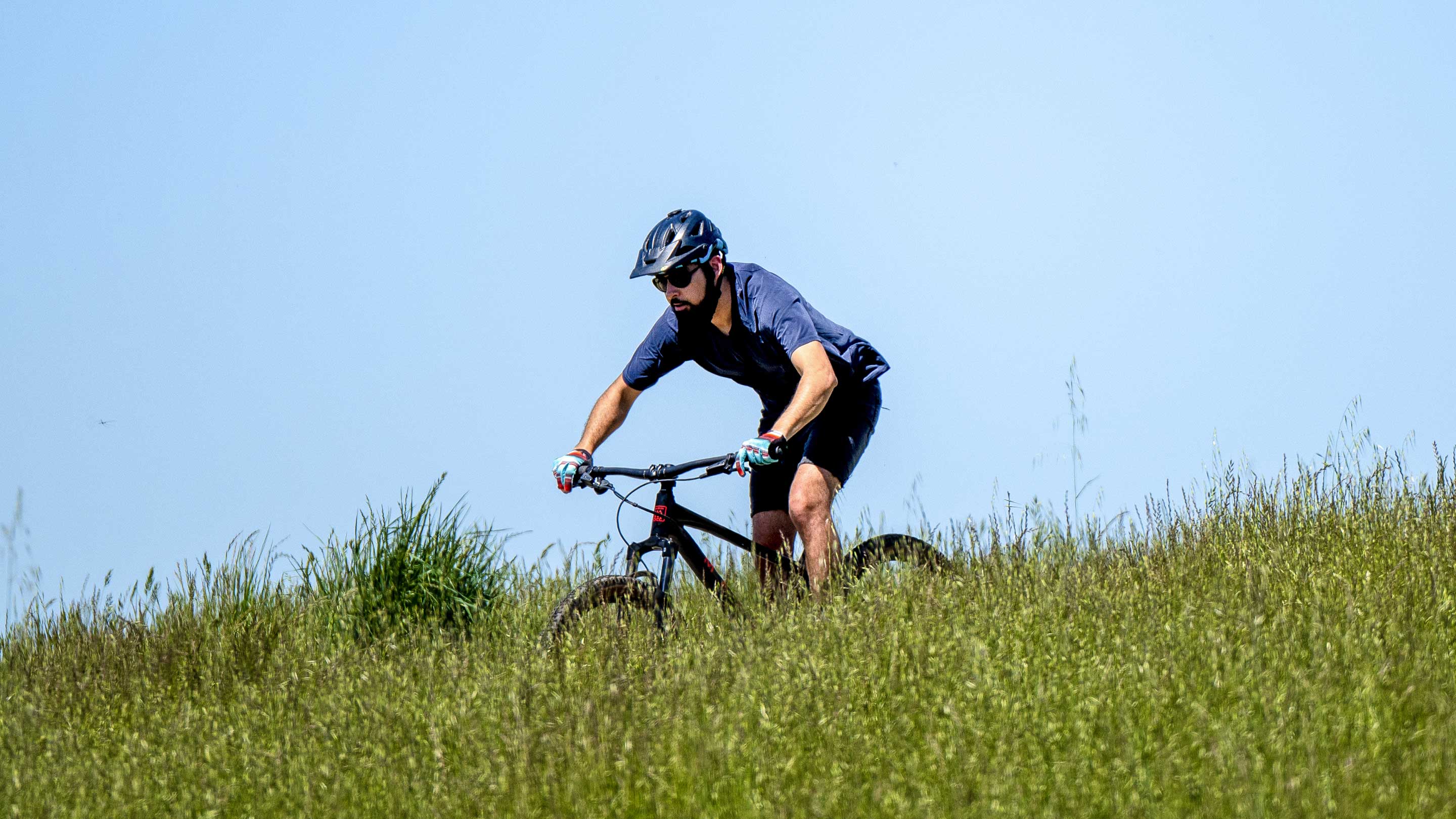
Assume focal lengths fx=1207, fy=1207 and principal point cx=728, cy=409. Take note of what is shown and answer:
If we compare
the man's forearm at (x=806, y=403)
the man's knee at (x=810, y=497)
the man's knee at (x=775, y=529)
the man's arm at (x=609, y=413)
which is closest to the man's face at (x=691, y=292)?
the man's arm at (x=609, y=413)

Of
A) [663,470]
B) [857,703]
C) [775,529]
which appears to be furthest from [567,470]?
[857,703]

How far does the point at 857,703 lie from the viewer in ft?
13.9

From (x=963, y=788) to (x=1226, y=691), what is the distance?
3.84 feet

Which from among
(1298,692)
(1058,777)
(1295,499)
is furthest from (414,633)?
(1295,499)

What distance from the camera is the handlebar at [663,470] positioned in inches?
204

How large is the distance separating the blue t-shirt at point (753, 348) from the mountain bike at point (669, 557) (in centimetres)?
80

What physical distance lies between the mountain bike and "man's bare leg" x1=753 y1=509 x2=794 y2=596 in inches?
1.3

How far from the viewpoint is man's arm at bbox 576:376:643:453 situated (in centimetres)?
600

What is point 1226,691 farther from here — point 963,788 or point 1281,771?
point 963,788

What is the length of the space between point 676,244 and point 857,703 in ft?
7.90

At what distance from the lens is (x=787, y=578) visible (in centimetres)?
602

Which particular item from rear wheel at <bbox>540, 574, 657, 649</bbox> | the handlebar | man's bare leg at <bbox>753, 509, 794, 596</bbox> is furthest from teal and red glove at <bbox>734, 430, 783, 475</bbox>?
man's bare leg at <bbox>753, 509, 794, 596</bbox>

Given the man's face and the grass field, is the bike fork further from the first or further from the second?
the man's face

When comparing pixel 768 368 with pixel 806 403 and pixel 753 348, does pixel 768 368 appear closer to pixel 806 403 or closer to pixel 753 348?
pixel 753 348
